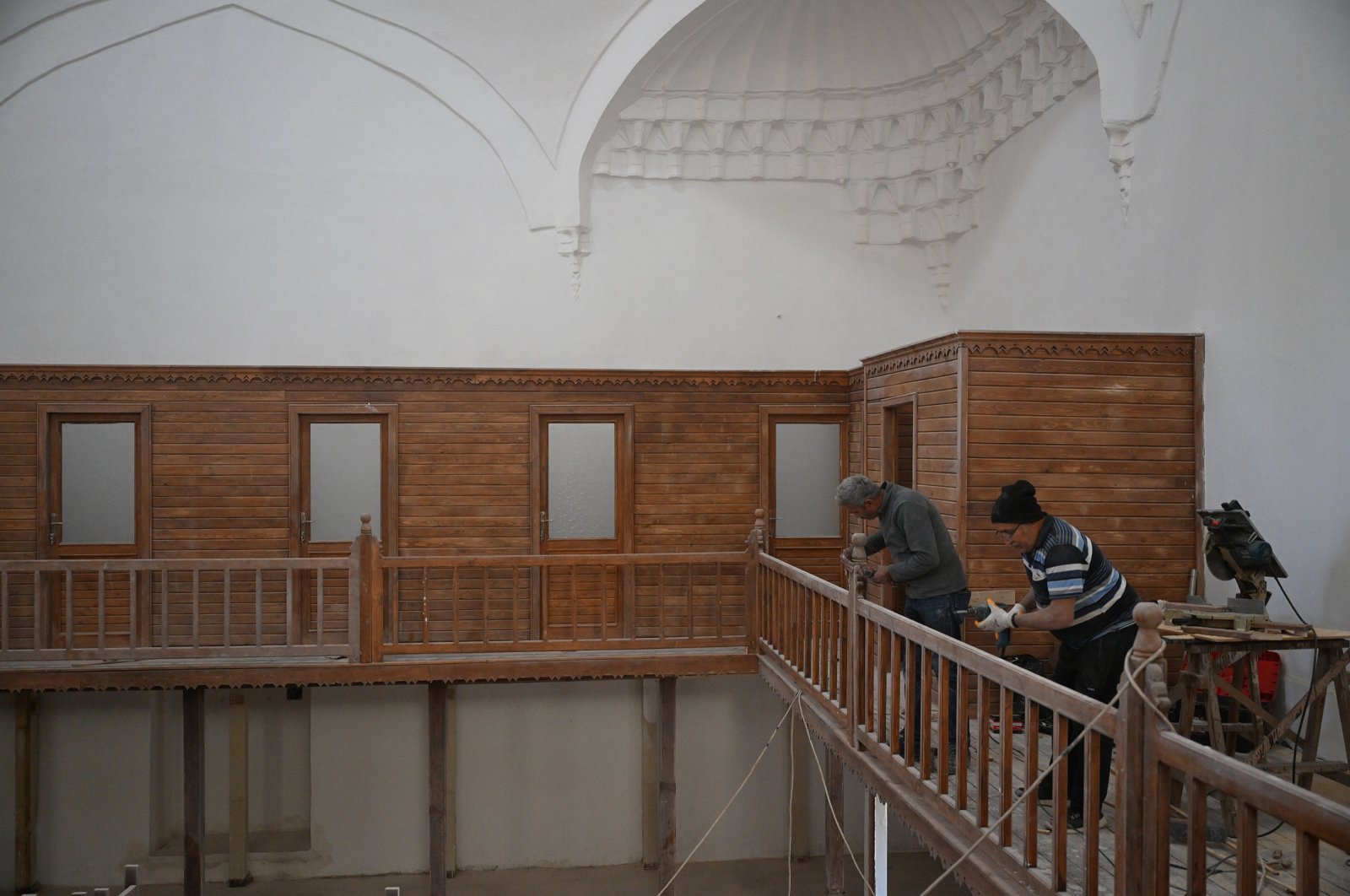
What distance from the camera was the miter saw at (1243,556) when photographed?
5.22m

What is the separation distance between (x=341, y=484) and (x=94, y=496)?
2.48 m

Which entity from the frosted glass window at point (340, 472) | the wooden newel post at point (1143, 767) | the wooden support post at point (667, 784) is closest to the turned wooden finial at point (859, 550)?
the wooden newel post at point (1143, 767)

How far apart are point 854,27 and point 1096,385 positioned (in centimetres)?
585

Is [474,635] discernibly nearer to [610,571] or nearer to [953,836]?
[610,571]

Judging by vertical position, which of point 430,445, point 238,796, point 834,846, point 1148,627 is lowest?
point 834,846

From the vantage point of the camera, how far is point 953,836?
13.5ft

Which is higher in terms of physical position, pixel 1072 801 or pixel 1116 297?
pixel 1116 297

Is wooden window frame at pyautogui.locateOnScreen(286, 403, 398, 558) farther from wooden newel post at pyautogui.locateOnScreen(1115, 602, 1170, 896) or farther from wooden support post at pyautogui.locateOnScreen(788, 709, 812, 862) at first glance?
wooden newel post at pyautogui.locateOnScreen(1115, 602, 1170, 896)

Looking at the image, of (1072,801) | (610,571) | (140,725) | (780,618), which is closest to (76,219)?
(140,725)

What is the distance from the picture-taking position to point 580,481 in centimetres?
1020

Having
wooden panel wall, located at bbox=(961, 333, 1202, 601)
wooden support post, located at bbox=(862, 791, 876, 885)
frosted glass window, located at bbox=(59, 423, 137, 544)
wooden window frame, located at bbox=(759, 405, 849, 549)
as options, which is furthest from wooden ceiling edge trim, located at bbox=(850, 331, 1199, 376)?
frosted glass window, located at bbox=(59, 423, 137, 544)

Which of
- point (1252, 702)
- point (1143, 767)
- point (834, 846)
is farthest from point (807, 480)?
point (1143, 767)

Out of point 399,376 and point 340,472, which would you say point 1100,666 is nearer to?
point 399,376

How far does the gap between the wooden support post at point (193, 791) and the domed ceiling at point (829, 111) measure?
7.06 meters
